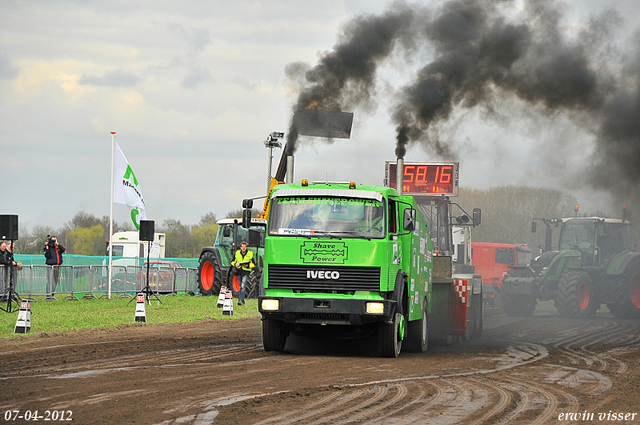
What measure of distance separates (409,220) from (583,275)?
41.5ft

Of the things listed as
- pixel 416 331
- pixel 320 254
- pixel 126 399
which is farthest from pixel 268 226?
pixel 126 399

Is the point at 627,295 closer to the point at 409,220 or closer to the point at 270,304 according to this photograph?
the point at 409,220

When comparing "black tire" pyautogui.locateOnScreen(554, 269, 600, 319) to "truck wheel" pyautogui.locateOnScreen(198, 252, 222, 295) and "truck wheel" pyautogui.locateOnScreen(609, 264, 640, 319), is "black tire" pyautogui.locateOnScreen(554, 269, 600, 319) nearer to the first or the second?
"truck wheel" pyautogui.locateOnScreen(609, 264, 640, 319)

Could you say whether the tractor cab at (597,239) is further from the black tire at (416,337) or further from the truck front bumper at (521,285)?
the black tire at (416,337)

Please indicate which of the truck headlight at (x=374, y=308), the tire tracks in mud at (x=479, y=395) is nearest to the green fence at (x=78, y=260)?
the truck headlight at (x=374, y=308)

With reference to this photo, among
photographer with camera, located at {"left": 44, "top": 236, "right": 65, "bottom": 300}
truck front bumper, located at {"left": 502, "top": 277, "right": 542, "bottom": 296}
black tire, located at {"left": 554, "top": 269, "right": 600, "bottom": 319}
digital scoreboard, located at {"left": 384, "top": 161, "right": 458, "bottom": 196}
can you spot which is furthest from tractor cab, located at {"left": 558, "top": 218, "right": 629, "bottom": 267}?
photographer with camera, located at {"left": 44, "top": 236, "right": 65, "bottom": 300}

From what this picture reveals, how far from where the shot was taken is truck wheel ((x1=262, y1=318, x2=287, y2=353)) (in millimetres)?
12453

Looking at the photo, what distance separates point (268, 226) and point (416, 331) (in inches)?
134

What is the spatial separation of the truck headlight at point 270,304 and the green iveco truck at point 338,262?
0.6 inches

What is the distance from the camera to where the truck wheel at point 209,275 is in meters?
27.5

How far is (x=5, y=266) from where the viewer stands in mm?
21484

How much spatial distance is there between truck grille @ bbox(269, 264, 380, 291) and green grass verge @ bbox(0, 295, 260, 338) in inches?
206

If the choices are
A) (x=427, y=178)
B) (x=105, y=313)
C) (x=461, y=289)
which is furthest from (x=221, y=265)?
(x=461, y=289)

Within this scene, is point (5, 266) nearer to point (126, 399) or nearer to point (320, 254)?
point (320, 254)
